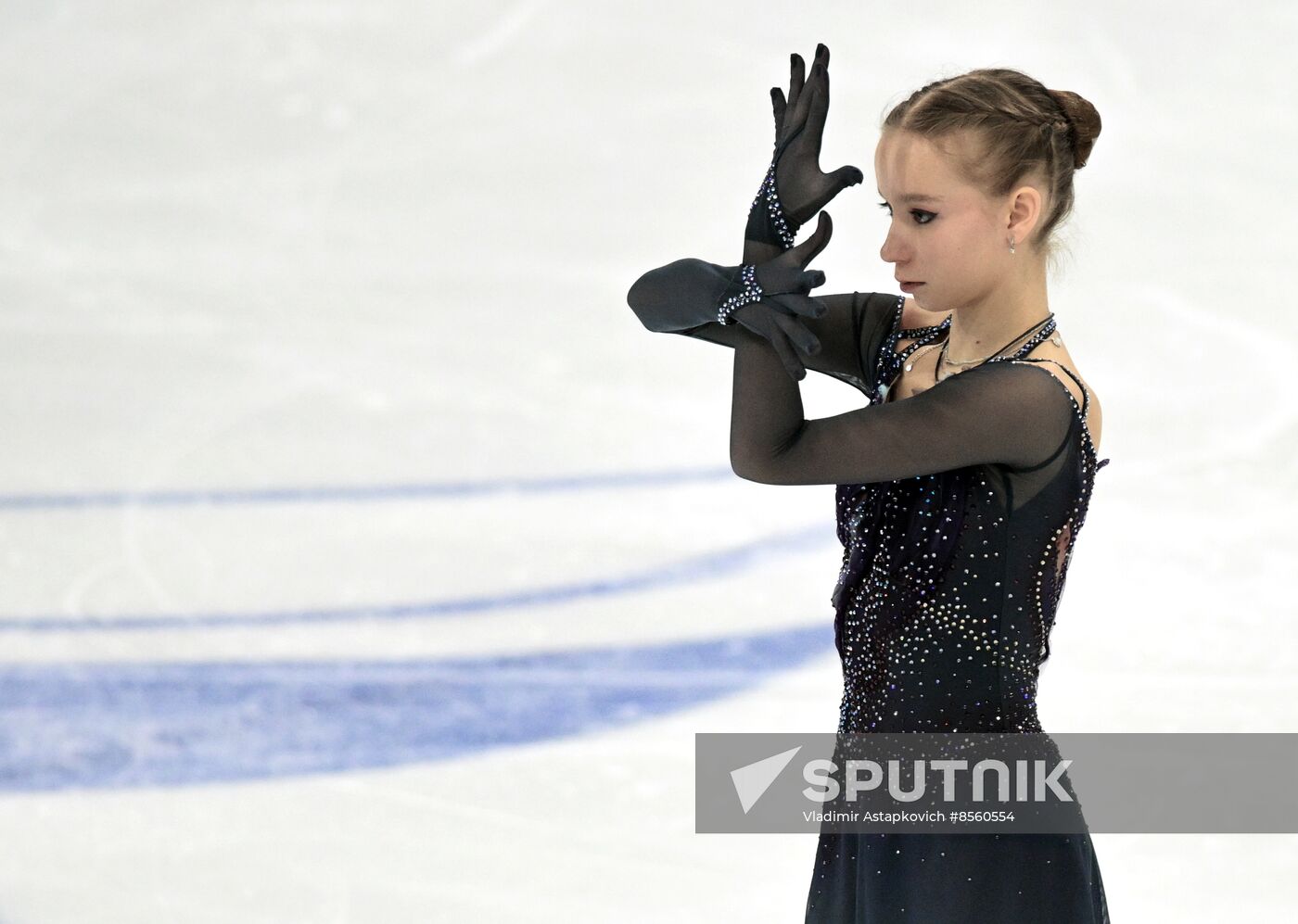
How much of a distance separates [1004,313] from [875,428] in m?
0.22

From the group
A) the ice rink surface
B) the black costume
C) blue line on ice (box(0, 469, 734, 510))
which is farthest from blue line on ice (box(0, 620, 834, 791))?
the black costume

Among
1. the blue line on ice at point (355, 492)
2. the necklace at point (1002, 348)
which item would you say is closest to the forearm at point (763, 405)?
the necklace at point (1002, 348)

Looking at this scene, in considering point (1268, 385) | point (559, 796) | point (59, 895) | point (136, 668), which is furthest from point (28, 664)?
point (1268, 385)

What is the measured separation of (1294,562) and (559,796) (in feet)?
→ 6.37

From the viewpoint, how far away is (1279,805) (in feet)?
9.73

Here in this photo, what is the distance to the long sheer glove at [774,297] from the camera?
4.21ft

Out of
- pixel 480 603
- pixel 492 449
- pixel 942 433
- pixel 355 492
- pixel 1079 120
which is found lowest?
pixel 942 433

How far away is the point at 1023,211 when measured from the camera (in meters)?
1.42

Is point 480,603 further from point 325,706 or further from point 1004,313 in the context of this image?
point 1004,313

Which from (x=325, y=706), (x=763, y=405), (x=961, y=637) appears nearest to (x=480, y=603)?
(x=325, y=706)

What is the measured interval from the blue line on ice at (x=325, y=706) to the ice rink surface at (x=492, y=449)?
0.04ft

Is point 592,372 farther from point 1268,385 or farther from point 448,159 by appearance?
point 1268,385

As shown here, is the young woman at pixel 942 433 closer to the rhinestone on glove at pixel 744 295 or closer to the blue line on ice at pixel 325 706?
the rhinestone on glove at pixel 744 295

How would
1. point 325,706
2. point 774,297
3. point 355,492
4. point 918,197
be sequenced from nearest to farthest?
point 774,297 < point 918,197 < point 325,706 < point 355,492
